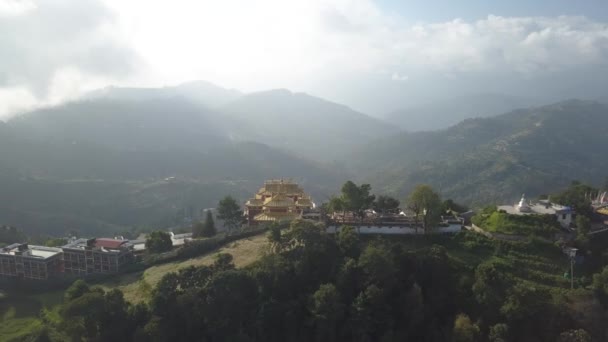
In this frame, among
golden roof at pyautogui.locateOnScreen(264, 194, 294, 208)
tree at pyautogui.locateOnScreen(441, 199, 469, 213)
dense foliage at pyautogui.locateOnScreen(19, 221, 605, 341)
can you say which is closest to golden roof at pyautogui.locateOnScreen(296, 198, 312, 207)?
golden roof at pyautogui.locateOnScreen(264, 194, 294, 208)

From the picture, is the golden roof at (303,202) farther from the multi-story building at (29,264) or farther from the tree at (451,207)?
the multi-story building at (29,264)

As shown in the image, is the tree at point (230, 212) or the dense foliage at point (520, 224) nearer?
the dense foliage at point (520, 224)

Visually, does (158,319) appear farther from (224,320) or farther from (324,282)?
(324,282)

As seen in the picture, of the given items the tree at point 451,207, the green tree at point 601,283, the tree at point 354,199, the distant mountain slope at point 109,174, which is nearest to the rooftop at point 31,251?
the tree at point 354,199

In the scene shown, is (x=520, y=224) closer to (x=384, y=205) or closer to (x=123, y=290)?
(x=384, y=205)

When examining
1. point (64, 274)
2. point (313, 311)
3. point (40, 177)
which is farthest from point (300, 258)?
point (40, 177)

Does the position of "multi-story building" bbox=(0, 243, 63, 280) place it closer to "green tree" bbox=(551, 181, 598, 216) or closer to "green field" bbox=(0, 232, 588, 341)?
"green field" bbox=(0, 232, 588, 341)
